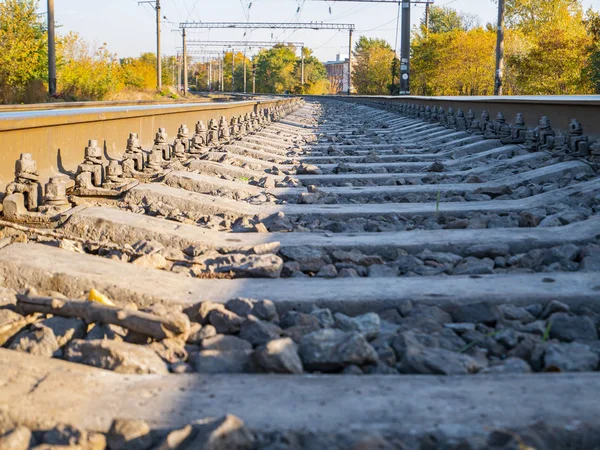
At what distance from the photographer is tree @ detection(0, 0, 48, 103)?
89.5 ft

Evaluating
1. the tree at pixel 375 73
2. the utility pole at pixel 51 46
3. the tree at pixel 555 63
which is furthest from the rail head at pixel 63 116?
the tree at pixel 375 73

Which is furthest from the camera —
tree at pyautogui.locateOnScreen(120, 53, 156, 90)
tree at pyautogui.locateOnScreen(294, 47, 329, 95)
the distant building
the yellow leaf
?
the distant building

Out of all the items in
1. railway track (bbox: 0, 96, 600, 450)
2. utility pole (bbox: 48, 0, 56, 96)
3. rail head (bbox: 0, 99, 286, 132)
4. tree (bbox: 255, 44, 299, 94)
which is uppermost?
tree (bbox: 255, 44, 299, 94)

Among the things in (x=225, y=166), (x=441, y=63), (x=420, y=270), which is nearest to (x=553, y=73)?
(x=441, y=63)

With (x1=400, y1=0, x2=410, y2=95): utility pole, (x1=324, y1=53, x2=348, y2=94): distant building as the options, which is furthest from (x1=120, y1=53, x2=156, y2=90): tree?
(x1=324, y1=53, x2=348, y2=94): distant building

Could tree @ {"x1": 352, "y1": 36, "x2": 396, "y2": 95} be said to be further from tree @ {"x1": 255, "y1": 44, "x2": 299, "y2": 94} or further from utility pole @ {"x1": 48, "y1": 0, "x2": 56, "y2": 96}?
utility pole @ {"x1": 48, "y1": 0, "x2": 56, "y2": 96}

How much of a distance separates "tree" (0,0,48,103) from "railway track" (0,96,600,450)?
81.8 ft

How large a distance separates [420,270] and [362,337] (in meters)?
1.07

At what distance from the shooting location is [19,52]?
28062 mm

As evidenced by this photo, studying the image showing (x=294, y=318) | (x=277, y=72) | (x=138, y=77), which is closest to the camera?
(x=294, y=318)

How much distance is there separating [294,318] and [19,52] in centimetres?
2867

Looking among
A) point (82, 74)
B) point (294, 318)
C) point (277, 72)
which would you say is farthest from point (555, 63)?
point (277, 72)

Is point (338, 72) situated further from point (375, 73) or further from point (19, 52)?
point (19, 52)

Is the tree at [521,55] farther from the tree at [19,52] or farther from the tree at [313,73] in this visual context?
the tree at [313,73]
